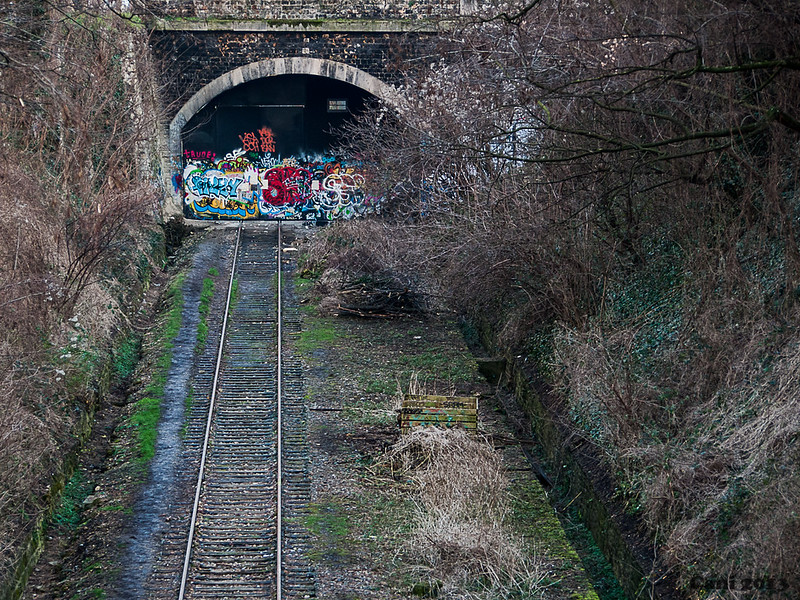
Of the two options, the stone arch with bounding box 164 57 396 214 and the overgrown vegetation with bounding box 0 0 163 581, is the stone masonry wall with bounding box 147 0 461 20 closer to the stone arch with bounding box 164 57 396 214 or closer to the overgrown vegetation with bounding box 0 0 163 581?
the stone arch with bounding box 164 57 396 214

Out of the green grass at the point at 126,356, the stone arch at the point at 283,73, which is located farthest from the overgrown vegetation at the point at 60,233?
the stone arch at the point at 283,73

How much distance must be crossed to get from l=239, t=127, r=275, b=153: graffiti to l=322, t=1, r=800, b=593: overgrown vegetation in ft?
39.6

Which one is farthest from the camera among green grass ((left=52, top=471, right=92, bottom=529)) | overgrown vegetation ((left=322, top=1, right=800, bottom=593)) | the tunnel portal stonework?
the tunnel portal stonework

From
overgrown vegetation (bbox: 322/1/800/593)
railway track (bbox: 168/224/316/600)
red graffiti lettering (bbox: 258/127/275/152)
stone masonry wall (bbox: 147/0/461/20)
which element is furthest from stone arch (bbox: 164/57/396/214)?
railway track (bbox: 168/224/316/600)

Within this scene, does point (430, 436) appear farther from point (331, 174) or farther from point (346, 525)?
point (331, 174)

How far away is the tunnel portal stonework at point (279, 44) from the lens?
25703 millimetres

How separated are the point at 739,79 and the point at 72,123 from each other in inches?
543

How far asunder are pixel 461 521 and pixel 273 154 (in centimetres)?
2025

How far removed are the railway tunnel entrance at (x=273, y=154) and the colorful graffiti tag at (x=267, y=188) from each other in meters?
0.03

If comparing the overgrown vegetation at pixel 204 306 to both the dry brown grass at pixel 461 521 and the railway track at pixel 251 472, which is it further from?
the dry brown grass at pixel 461 521

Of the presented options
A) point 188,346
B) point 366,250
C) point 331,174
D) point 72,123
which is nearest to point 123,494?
point 188,346

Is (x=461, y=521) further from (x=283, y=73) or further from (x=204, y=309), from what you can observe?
(x=283, y=73)

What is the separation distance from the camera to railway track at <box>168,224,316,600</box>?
31.3ft

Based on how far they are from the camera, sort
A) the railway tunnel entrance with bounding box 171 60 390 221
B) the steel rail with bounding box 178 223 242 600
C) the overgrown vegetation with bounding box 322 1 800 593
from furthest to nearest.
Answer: the railway tunnel entrance with bounding box 171 60 390 221 < the steel rail with bounding box 178 223 242 600 < the overgrown vegetation with bounding box 322 1 800 593
